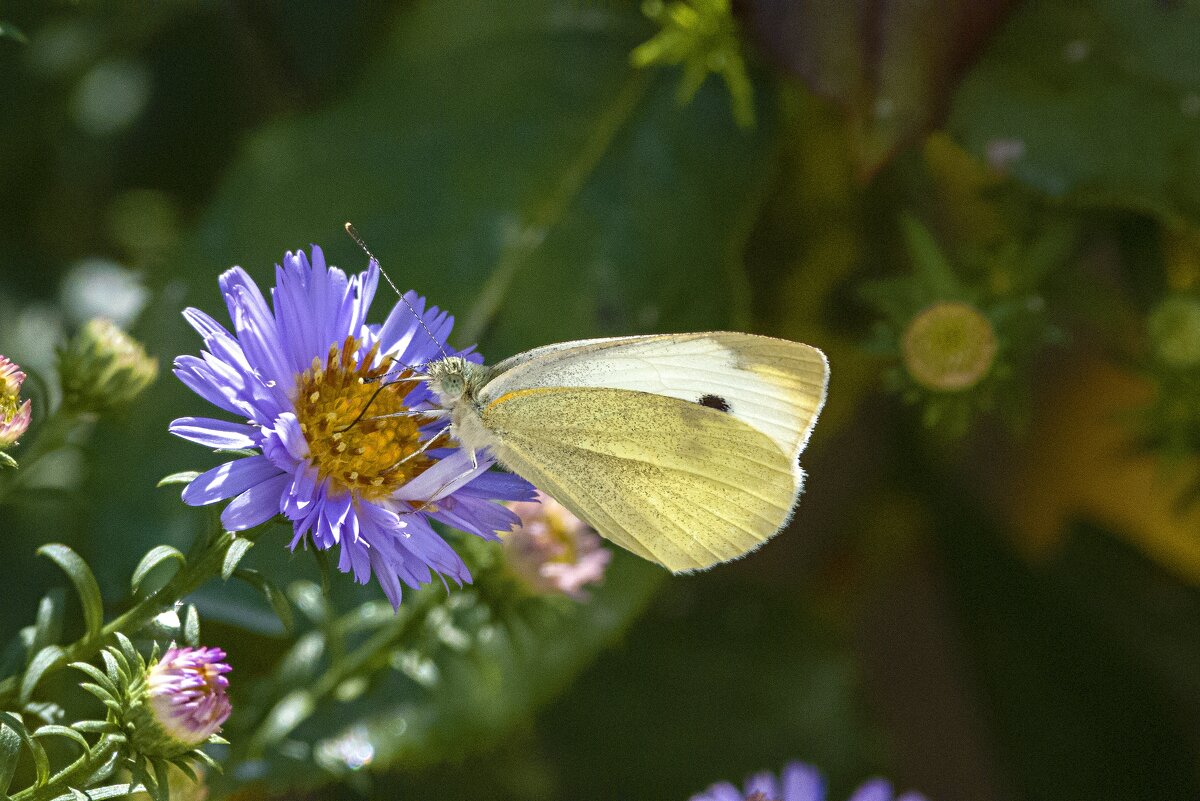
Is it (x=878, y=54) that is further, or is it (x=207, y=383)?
(x=878, y=54)

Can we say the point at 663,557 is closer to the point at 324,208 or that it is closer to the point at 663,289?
the point at 663,289

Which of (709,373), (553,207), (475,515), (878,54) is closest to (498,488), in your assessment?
(475,515)

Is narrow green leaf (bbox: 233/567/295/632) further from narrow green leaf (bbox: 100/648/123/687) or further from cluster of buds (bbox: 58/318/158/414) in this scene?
cluster of buds (bbox: 58/318/158/414)

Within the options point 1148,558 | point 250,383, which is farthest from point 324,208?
point 1148,558

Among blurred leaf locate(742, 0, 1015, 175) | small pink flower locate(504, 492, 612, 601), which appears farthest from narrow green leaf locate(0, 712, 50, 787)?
blurred leaf locate(742, 0, 1015, 175)

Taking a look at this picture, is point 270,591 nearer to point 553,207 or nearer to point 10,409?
point 10,409

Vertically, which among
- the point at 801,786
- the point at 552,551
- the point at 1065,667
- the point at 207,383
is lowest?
the point at 1065,667

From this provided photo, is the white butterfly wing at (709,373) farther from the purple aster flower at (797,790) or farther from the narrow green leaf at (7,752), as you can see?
the narrow green leaf at (7,752)

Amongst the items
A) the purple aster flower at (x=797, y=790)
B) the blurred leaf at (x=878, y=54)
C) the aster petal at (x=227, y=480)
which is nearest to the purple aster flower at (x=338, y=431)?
the aster petal at (x=227, y=480)
